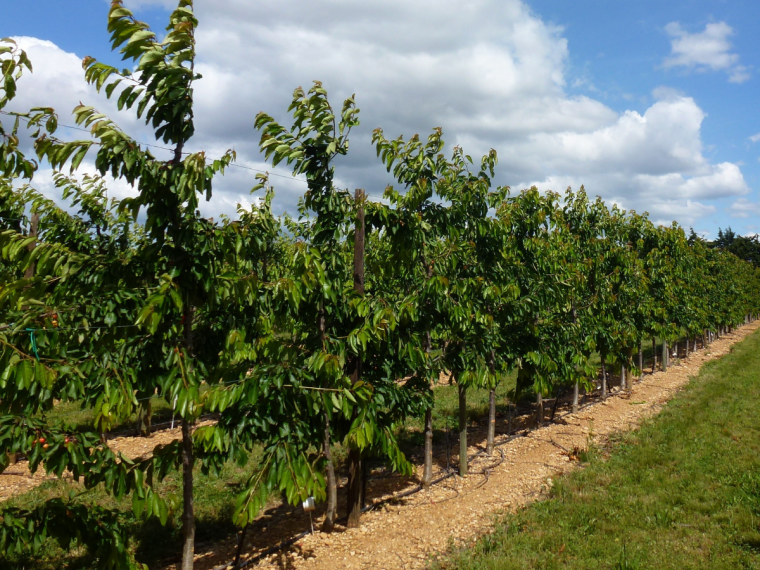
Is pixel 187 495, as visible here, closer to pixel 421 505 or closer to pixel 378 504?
pixel 378 504

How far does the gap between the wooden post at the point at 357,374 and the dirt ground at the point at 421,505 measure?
29cm

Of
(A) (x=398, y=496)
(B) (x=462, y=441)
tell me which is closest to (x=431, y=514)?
(A) (x=398, y=496)

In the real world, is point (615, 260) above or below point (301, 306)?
above

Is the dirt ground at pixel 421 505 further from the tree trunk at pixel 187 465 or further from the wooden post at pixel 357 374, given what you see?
the tree trunk at pixel 187 465

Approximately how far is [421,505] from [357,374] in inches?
125

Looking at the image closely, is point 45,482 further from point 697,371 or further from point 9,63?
point 697,371

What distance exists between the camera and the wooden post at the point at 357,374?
629cm

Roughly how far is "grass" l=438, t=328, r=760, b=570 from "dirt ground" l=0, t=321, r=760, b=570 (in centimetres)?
54

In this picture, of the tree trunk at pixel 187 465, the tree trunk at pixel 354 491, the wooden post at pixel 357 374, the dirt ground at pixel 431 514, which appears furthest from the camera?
the tree trunk at pixel 354 491

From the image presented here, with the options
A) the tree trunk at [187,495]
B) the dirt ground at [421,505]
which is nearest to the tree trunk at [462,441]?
the dirt ground at [421,505]

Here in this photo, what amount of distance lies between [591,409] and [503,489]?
7.47 m

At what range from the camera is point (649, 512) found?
285 inches

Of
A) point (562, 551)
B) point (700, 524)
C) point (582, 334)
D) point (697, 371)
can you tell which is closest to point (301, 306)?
point (562, 551)

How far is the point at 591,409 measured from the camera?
1483 centimetres
